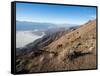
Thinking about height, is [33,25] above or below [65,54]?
above

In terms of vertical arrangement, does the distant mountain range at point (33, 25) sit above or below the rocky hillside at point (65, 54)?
above

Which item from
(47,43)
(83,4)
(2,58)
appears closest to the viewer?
(2,58)

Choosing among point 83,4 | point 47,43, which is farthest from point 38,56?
point 83,4

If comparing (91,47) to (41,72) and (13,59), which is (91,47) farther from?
(13,59)

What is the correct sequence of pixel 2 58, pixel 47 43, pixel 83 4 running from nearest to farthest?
1. pixel 2 58
2. pixel 47 43
3. pixel 83 4

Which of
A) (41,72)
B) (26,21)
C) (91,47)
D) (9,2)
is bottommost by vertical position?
(41,72)

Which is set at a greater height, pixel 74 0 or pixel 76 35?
pixel 74 0

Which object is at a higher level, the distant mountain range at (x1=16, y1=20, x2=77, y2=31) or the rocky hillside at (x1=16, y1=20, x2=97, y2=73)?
the distant mountain range at (x1=16, y1=20, x2=77, y2=31)

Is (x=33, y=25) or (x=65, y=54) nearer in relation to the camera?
(x=33, y=25)
